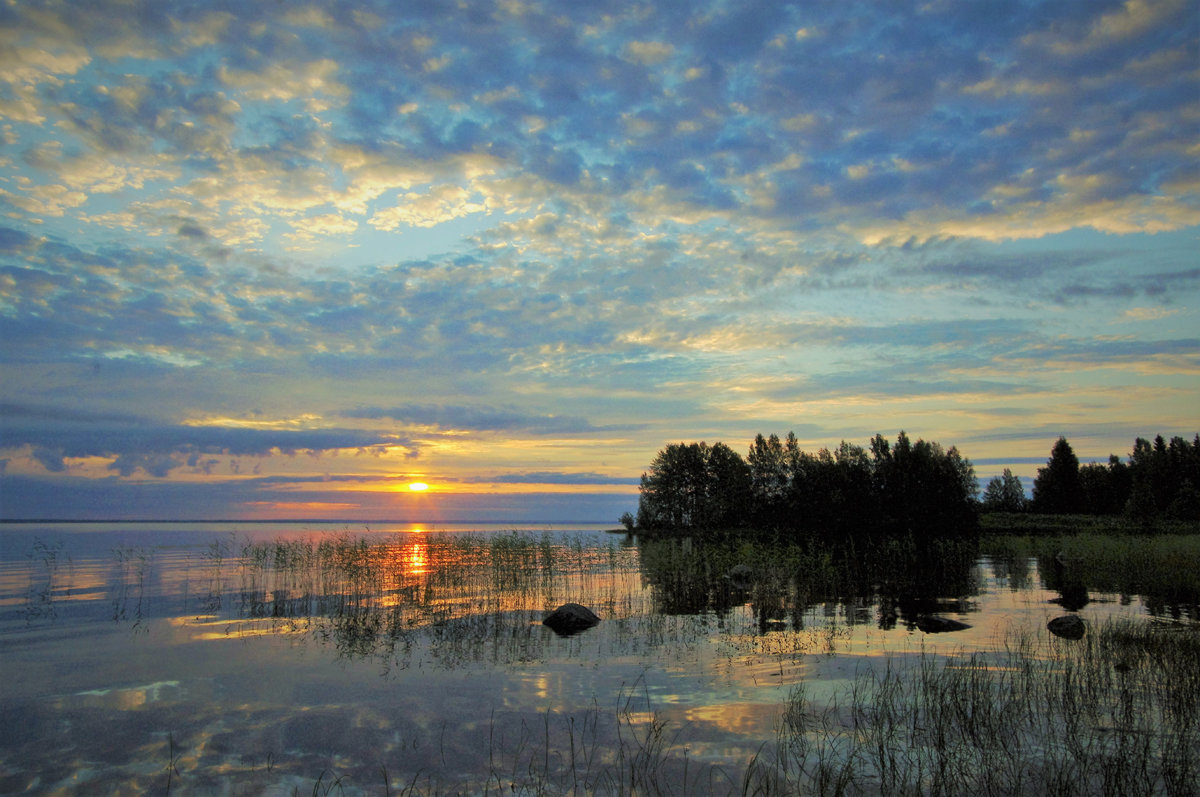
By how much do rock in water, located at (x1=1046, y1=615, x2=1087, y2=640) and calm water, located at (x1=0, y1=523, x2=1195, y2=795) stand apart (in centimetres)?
53

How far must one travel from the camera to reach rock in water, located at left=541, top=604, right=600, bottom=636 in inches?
853

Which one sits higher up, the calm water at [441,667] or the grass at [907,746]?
the grass at [907,746]

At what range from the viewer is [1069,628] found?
19.1 m

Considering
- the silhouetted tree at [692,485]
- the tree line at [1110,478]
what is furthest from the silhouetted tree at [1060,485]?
the silhouetted tree at [692,485]

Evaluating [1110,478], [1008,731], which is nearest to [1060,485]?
[1110,478]

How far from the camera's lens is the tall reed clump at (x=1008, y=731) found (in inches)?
347

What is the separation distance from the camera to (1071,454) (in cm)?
12625

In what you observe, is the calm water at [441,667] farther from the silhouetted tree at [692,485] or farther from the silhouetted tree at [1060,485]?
the silhouetted tree at [1060,485]

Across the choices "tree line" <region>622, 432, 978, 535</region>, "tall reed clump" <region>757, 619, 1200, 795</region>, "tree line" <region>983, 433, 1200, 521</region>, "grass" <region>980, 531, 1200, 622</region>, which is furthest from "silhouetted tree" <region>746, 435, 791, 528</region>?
"tall reed clump" <region>757, 619, 1200, 795</region>

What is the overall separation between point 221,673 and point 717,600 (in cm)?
1899

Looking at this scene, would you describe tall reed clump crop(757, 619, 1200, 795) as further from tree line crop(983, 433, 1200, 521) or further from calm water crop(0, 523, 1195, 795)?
tree line crop(983, 433, 1200, 521)

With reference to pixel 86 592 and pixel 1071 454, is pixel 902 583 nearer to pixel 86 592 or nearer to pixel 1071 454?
pixel 86 592

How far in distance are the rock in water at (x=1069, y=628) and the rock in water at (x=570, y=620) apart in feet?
45.5

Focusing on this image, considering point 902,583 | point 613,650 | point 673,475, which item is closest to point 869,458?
point 673,475
